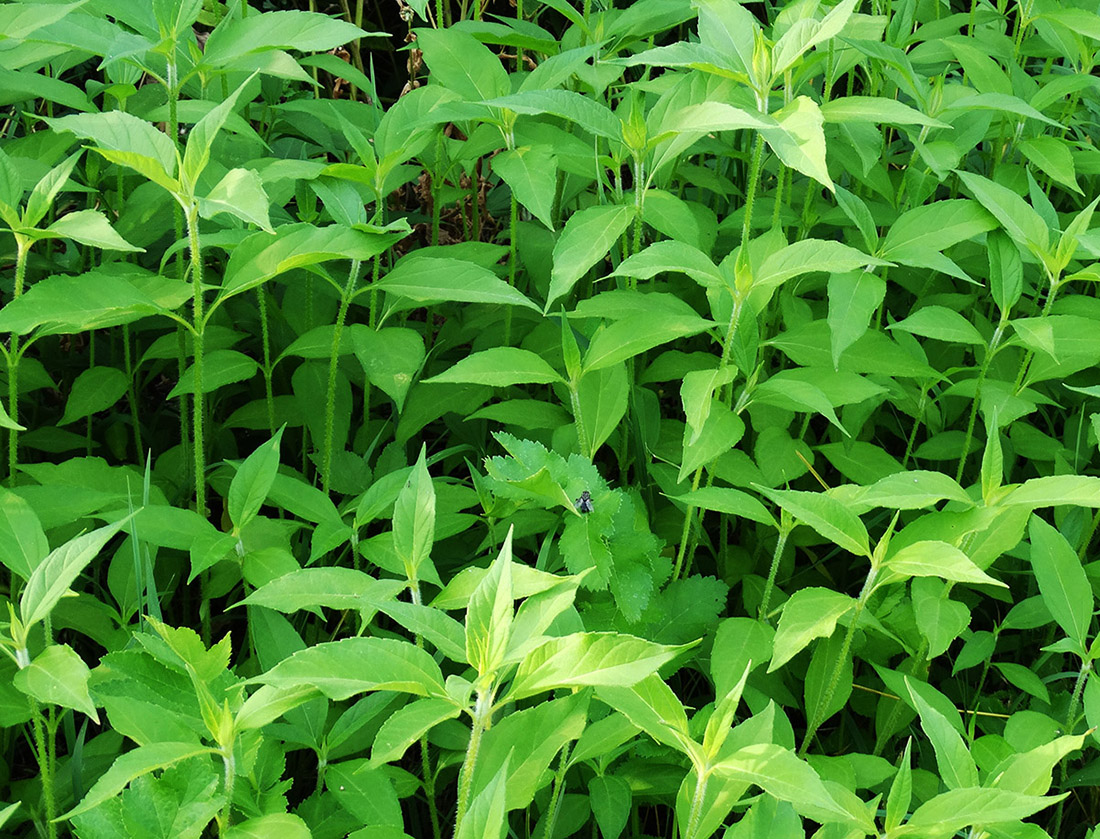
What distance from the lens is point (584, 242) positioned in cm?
151

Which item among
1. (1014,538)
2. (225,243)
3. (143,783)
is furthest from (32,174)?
(1014,538)

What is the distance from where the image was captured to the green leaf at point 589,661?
2.92 ft

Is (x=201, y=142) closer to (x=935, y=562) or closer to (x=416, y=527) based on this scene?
(x=416, y=527)

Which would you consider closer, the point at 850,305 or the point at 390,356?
the point at 850,305

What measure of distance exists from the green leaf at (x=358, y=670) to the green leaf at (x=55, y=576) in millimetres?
269

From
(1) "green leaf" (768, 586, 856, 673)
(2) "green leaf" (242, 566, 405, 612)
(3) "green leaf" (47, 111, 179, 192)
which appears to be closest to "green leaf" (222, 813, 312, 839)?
(2) "green leaf" (242, 566, 405, 612)

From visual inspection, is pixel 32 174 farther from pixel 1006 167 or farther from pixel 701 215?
pixel 1006 167

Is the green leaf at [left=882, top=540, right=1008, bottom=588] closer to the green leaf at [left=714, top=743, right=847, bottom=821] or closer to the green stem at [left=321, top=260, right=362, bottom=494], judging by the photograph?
the green leaf at [left=714, top=743, right=847, bottom=821]

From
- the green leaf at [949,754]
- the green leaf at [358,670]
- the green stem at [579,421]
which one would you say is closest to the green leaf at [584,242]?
the green stem at [579,421]

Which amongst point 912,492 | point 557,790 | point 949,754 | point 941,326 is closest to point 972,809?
point 949,754

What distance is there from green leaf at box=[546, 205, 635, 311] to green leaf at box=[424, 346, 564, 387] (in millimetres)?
91

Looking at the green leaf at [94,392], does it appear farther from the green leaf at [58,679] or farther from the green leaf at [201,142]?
the green leaf at [58,679]

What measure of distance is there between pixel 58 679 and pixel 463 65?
1.19 metres

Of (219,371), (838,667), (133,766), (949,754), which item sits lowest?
(838,667)
